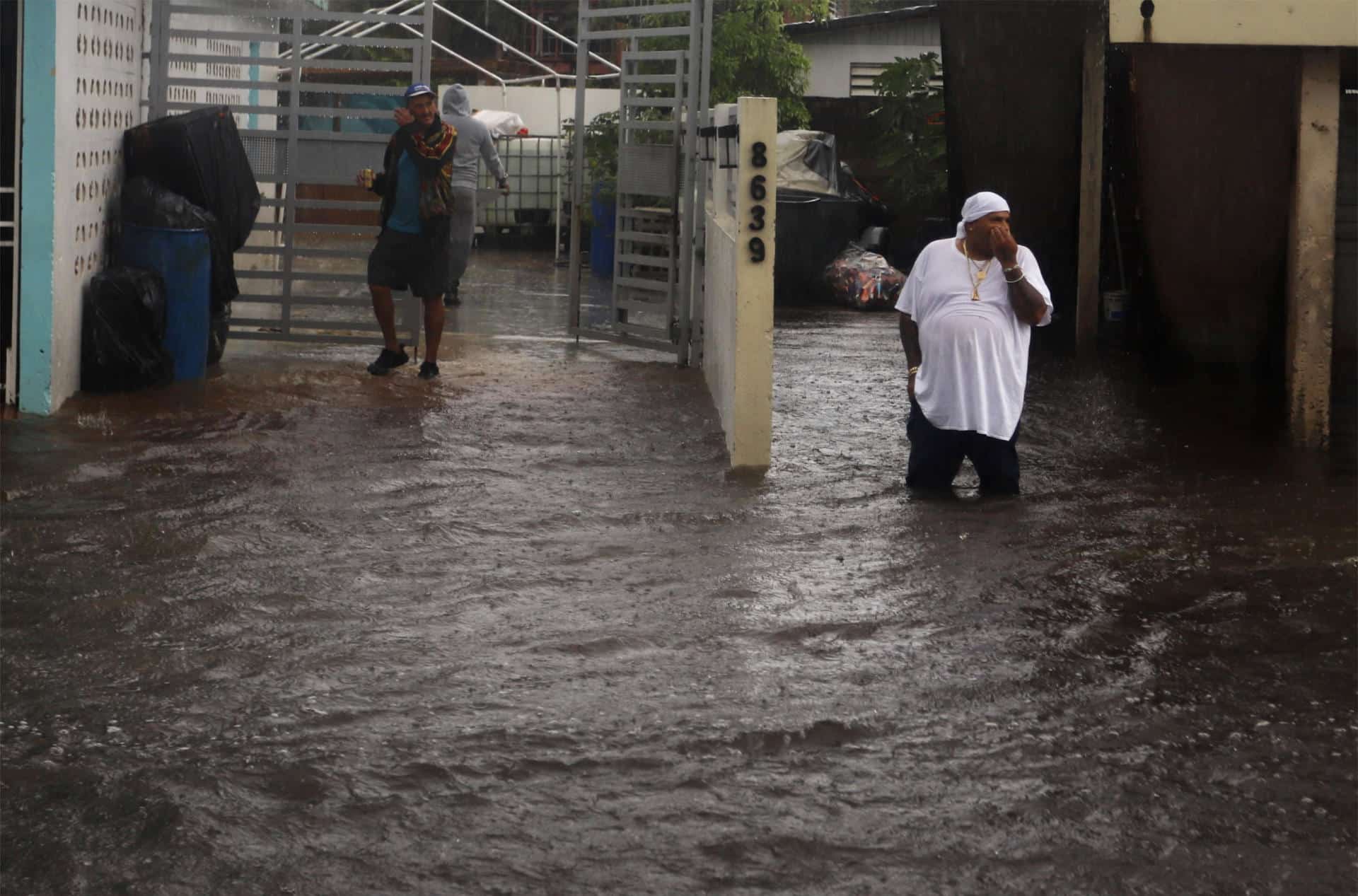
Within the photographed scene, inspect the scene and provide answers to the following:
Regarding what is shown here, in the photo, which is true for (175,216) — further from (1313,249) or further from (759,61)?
(759,61)

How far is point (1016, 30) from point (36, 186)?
7.11 meters

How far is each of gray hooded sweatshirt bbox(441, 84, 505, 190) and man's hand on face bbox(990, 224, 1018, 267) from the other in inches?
291

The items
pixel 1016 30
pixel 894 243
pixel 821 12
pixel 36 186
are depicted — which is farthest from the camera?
pixel 821 12

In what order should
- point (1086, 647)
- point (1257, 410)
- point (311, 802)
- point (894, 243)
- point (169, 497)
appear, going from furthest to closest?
point (894, 243) < point (1257, 410) < point (169, 497) < point (1086, 647) < point (311, 802)

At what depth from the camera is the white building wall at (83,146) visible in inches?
380

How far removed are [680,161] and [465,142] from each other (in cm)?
272

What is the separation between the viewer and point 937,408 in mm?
7988

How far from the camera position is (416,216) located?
1123 centimetres

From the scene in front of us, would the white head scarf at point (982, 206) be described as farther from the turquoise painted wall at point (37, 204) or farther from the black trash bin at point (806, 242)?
the black trash bin at point (806, 242)

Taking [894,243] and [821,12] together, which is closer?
[894,243]

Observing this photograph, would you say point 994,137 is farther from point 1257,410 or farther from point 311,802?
point 311,802

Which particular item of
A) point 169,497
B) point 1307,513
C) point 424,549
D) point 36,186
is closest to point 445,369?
point 36,186

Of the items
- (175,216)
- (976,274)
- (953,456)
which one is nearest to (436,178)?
(175,216)

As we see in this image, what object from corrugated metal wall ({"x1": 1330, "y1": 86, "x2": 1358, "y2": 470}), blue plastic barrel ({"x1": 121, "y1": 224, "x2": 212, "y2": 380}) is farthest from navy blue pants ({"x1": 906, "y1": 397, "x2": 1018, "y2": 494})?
blue plastic barrel ({"x1": 121, "y1": 224, "x2": 212, "y2": 380})
